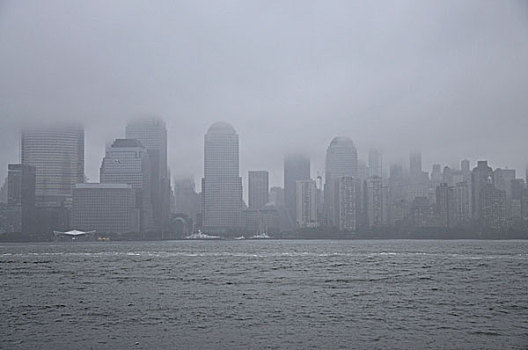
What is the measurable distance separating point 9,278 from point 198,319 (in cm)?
4031

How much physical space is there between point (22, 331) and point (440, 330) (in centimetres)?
2476

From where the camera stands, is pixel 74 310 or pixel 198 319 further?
pixel 74 310

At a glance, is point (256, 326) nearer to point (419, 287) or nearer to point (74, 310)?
point (74, 310)

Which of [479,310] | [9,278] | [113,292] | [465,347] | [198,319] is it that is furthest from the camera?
[9,278]

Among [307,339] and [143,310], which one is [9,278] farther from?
[307,339]

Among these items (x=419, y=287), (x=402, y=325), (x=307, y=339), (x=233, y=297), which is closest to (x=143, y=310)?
(x=233, y=297)

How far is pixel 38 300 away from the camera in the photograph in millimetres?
54219

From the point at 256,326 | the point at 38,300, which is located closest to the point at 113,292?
the point at 38,300

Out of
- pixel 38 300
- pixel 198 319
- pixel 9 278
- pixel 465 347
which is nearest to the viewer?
pixel 465 347

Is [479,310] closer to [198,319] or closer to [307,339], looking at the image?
[307,339]

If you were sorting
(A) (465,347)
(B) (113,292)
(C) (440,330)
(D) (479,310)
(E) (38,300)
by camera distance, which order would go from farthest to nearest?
1. (B) (113,292)
2. (E) (38,300)
3. (D) (479,310)
4. (C) (440,330)
5. (A) (465,347)

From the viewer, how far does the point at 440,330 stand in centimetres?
3934

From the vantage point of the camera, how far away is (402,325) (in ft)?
134

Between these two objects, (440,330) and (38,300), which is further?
(38,300)
